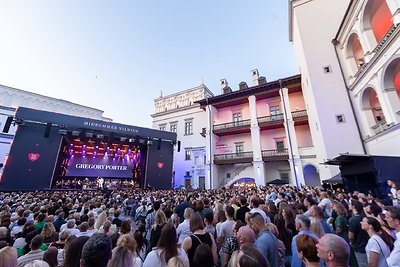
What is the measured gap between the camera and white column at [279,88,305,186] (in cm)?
1756

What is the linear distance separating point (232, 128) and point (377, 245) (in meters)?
20.6

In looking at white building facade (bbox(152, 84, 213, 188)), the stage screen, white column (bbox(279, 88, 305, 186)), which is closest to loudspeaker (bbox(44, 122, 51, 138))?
the stage screen

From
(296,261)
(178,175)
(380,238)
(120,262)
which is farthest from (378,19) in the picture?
(178,175)

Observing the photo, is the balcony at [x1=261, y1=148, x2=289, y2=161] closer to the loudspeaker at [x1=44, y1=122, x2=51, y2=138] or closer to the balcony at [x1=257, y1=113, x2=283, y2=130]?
the balcony at [x1=257, y1=113, x2=283, y2=130]

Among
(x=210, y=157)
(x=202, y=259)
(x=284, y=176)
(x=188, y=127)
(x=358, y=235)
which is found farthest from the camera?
(x=188, y=127)

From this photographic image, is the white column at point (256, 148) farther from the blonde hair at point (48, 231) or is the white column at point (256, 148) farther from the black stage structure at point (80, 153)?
the blonde hair at point (48, 231)

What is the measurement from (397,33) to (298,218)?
1089 centimetres

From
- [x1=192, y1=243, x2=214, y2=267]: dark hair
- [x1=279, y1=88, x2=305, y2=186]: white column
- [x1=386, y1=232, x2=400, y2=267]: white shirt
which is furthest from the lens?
[x1=279, y1=88, x2=305, y2=186]: white column

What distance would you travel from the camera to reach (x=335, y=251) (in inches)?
64.8

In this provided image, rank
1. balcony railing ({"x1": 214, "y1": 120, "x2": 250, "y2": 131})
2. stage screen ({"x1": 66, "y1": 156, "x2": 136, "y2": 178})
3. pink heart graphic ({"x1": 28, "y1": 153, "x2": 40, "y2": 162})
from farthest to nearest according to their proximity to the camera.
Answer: balcony railing ({"x1": 214, "y1": 120, "x2": 250, "y2": 131}), stage screen ({"x1": 66, "y1": 156, "x2": 136, "y2": 178}), pink heart graphic ({"x1": 28, "y1": 153, "x2": 40, "y2": 162})

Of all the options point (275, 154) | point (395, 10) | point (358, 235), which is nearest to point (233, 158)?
point (275, 154)

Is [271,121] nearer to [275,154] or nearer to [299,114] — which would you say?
[299,114]

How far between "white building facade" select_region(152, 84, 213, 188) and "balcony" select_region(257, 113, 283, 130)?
841cm

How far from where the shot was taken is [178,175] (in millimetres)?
27688
